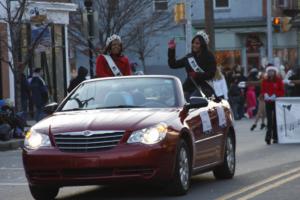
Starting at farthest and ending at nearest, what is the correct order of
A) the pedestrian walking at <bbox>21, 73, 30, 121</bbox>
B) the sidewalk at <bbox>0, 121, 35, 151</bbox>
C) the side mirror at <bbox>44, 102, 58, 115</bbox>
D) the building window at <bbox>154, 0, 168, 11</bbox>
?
the building window at <bbox>154, 0, 168, 11</bbox> → the pedestrian walking at <bbox>21, 73, 30, 121</bbox> → the sidewalk at <bbox>0, 121, 35, 151</bbox> → the side mirror at <bbox>44, 102, 58, 115</bbox>

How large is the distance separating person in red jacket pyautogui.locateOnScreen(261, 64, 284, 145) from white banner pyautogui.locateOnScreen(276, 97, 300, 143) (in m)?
0.11

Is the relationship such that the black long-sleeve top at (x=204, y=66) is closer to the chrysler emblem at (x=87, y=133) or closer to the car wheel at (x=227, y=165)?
the car wheel at (x=227, y=165)

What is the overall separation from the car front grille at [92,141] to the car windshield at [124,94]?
3.55 ft

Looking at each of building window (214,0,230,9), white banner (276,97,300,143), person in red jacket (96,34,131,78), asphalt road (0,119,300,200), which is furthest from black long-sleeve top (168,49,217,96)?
building window (214,0,230,9)

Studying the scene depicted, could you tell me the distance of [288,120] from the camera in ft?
70.3

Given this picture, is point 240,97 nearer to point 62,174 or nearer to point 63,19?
point 63,19

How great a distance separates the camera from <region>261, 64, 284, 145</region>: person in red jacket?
21.3 metres

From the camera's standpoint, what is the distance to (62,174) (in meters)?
10.7

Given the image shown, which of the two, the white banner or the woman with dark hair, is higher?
the woman with dark hair

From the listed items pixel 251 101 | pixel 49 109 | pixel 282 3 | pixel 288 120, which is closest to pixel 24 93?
pixel 251 101

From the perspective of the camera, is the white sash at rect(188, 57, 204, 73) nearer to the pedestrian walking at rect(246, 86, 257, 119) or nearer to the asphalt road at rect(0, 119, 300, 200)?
the asphalt road at rect(0, 119, 300, 200)

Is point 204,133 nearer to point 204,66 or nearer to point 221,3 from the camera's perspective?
point 204,66

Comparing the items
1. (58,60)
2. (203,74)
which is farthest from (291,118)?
(58,60)

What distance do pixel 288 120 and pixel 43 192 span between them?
35.9 ft
